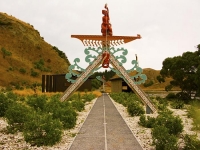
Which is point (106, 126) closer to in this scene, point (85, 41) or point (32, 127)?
point (32, 127)

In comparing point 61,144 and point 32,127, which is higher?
point 32,127

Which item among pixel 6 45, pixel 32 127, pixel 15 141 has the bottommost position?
pixel 15 141

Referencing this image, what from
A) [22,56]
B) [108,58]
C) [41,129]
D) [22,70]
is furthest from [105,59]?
[22,56]

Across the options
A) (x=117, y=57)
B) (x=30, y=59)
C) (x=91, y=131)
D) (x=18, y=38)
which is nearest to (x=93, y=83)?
(x=30, y=59)

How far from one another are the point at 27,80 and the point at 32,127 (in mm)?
52156

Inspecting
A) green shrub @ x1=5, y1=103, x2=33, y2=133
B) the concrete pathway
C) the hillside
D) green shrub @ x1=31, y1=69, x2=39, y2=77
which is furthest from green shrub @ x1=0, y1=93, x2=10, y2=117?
green shrub @ x1=31, y1=69, x2=39, y2=77

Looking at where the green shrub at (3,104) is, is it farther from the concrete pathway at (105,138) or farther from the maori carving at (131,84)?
the maori carving at (131,84)

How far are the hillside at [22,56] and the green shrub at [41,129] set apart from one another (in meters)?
46.4

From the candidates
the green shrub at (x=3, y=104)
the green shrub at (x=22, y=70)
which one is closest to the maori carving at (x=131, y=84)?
the green shrub at (x=3, y=104)

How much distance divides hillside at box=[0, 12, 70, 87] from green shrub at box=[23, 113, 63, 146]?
152 feet

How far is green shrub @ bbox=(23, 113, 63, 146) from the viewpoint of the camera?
28.4 ft

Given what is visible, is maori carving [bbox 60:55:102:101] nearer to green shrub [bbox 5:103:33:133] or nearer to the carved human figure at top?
the carved human figure at top

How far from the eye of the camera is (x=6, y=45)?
71.1 metres

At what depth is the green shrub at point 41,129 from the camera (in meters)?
8.65
